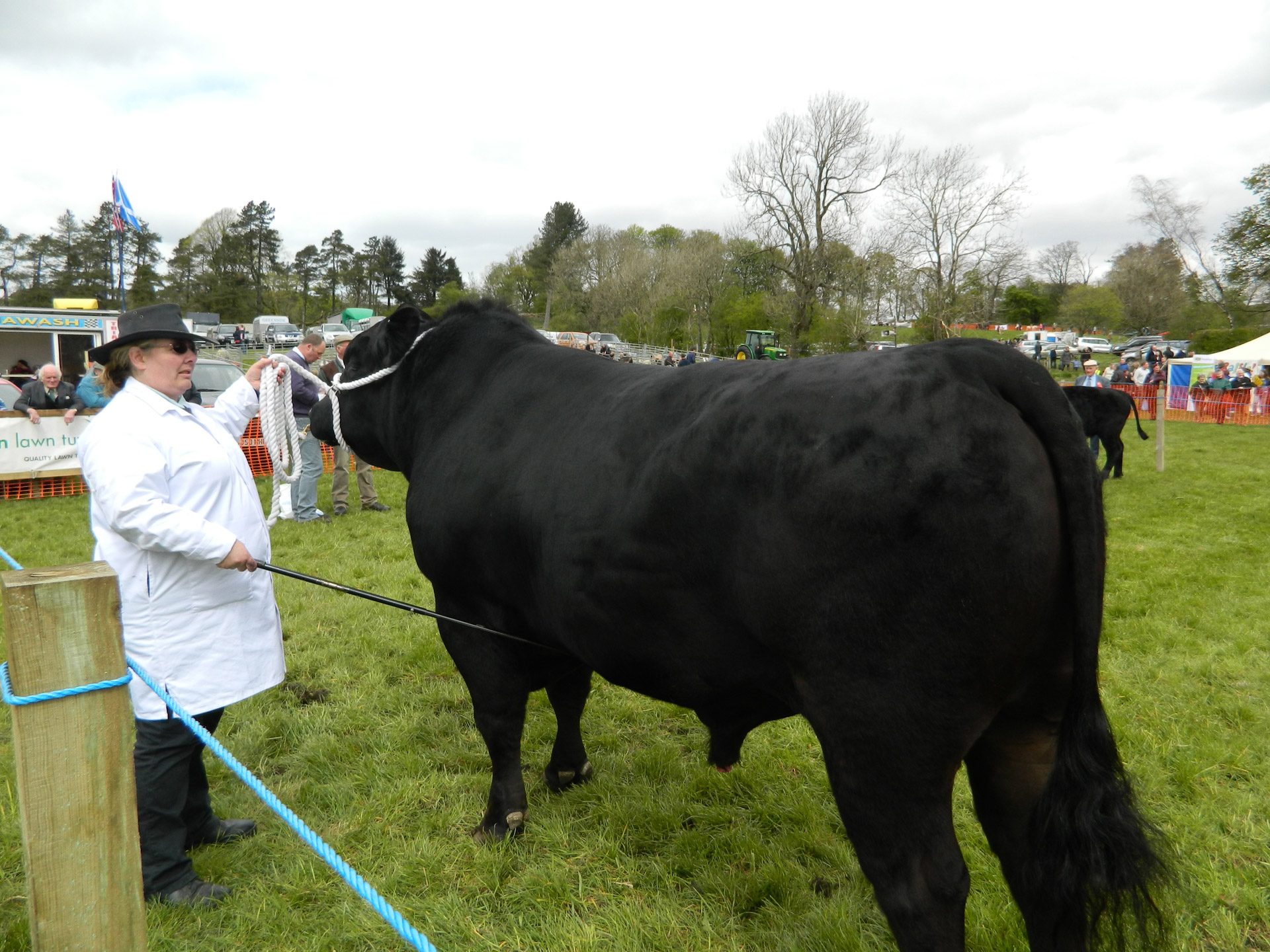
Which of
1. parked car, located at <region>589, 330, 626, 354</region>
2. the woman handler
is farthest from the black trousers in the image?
parked car, located at <region>589, 330, 626, 354</region>

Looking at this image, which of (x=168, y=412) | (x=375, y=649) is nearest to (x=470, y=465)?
(x=168, y=412)

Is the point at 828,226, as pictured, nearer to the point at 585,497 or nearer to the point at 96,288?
the point at 585,497

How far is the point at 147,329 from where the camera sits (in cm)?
266

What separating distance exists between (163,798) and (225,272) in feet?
224

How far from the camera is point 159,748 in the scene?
262 centimetres

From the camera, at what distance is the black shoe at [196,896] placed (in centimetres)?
262

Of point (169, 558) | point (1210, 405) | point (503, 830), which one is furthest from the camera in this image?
point (1210, 405)

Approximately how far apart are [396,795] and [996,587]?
2689mm

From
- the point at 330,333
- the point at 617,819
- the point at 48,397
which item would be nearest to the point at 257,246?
the point at 330,333

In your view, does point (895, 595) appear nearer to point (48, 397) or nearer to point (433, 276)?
point (48, 397)

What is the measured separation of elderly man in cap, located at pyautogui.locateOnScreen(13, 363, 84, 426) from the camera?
33.4 ft

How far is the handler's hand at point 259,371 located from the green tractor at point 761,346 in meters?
38.5

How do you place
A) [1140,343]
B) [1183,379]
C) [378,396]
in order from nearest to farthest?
[378,396] → [1183,379] → [1140,343]

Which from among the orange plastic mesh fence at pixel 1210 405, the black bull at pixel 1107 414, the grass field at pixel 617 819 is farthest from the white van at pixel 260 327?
the grass field at pixel 617 819
